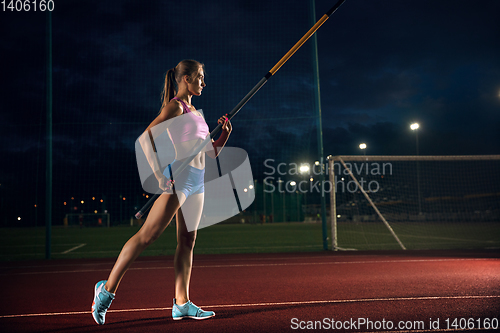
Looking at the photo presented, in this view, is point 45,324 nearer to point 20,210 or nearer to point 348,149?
point 20,210

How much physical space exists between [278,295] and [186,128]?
7.38 ft

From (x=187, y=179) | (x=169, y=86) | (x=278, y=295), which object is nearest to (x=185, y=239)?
(x=187, y=179)

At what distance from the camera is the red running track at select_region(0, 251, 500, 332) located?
9.54 feet

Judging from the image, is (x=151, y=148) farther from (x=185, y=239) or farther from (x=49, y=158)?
(x=49, y=158)

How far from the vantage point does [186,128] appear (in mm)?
2836

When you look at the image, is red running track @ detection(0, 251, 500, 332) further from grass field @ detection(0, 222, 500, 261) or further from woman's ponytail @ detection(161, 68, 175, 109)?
grass field @ detection(0, 222, 500, 261)

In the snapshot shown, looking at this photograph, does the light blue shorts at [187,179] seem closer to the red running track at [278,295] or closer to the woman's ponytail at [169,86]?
the woman's ponytail at [169,86]

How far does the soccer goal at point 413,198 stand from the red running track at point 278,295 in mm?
3360

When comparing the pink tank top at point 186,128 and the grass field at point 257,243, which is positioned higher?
the pink tank top at point 186,128

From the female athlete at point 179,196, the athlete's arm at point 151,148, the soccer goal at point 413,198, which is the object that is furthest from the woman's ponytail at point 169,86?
the soccer goal at point 413,198

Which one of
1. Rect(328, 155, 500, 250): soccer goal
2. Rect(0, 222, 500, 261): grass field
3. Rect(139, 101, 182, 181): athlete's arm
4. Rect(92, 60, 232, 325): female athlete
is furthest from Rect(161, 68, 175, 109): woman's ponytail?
Rect(0, 222, 500, 261): grass field

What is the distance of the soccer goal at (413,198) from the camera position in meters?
10.1

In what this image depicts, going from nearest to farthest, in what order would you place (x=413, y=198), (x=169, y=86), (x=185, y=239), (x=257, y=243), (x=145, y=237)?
(x=145, y=237)
(x=185, y=239)
(x=169, y=86)
(x=257, y=243)
(x=413, y=198)

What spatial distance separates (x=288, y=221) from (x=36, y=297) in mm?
29418
